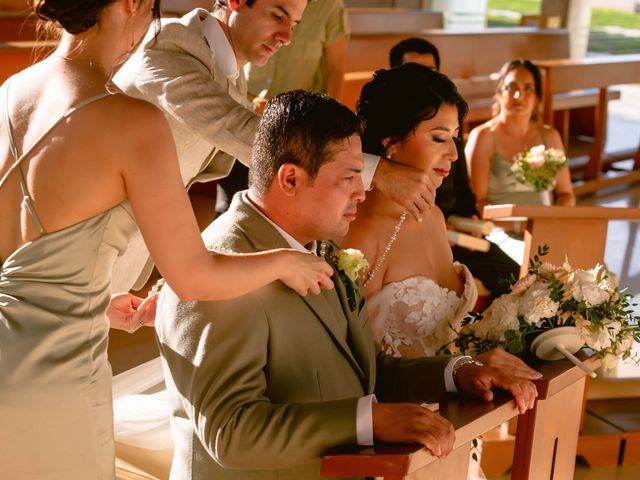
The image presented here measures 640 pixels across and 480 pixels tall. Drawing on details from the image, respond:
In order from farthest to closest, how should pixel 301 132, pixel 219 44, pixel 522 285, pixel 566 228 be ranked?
pixel 566 228 < pixel 219 44 < pixel 522 285 < pixel 301 132

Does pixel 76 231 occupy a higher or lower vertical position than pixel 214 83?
lower

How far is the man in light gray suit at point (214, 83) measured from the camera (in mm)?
2436

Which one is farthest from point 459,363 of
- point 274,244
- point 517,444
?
point 274,244

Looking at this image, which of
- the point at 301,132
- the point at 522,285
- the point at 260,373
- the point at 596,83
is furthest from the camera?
the point at 596,83

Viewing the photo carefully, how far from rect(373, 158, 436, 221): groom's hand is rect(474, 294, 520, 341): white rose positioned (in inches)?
14.0

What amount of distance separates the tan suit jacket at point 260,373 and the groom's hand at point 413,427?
0.18 feet

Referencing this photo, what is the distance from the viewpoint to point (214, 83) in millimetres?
2518

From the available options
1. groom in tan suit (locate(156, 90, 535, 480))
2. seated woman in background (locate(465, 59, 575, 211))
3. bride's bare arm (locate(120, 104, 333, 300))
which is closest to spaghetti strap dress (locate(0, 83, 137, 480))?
bride's bare arm (locate(120, 104, 333, 300))

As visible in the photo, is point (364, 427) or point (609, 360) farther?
point (609, 360)

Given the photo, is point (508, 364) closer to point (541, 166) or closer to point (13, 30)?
point (541, 166)

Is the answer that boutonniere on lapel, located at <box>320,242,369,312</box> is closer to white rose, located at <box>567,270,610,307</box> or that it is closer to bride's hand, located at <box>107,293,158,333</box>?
bride's hand, located at <box>107,293,158,333</box>

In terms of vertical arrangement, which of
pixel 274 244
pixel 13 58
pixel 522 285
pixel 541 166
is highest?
pixel 274 244

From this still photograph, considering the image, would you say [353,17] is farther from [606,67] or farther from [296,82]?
[296,82]

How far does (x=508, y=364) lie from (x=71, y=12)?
4.11ft
